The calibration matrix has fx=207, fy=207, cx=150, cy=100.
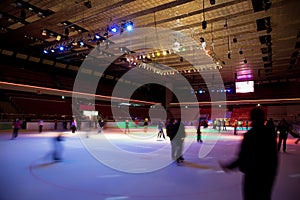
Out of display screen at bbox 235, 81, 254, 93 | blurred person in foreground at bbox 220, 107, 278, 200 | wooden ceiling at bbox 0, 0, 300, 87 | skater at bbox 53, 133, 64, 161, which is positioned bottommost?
skater at bbox 53, 133, 64, 161

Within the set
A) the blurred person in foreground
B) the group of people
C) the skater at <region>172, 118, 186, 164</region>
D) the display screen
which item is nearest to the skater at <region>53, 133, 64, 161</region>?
the group of people

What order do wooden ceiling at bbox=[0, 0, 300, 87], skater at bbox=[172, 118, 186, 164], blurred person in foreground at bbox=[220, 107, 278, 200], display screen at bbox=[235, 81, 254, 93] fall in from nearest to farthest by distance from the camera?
blurred person in foreground at bbox=[220, 107, 278, 200] → skater at bbox=[172, 118, 186, 164] → wooden ceiling at bbox=[0, 0, 300, 87] → display screen at bbox=[235, 81, 254, 93]

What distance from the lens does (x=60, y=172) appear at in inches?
178

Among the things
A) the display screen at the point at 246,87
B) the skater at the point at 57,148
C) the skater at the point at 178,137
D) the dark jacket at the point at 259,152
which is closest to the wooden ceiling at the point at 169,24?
the display screen at the point at 246,87

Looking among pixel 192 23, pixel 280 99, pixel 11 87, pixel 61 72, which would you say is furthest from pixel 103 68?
pixel 280 99

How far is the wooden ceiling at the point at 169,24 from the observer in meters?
9.06

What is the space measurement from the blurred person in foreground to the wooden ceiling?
6935 mm

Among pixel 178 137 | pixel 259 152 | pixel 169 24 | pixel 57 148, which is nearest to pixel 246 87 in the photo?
pixel 169 24

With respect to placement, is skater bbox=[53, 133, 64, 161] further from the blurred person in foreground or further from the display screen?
the display screen

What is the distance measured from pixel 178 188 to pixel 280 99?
1101 inches

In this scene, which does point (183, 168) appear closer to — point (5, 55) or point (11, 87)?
point (11, 87)

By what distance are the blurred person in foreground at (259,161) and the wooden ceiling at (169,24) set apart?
694 centimetres

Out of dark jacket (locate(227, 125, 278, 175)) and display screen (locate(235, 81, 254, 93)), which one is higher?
display screen (locate(235, 81, 254, 93))

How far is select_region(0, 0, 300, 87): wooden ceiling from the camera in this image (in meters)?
9.06
